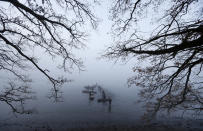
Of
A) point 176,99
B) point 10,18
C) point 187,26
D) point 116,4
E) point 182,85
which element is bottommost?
point 176,99

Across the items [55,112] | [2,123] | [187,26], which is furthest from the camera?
[55,112]

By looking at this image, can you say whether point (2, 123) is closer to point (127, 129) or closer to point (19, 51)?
point (127, 129)

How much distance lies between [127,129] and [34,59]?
17.3 m

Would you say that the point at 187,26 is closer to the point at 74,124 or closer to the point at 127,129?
the point at 127,129

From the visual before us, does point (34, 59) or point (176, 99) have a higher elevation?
point (34, 59)

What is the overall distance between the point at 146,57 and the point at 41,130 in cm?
1861

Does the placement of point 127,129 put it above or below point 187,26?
below

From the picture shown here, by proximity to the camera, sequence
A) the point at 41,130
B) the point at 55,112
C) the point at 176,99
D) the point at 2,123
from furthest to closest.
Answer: the point at 55,112, the point at 2,123, the point at 41,130, the point at 176,99

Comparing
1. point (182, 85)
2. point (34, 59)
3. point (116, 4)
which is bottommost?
point (182, 85)

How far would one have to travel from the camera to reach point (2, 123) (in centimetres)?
1795

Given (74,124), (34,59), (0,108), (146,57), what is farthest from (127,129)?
(0,108)

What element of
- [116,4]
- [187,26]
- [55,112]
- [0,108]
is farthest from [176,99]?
[0,108]

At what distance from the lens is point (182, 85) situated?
548 cm

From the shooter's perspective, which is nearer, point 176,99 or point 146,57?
point 146,57
